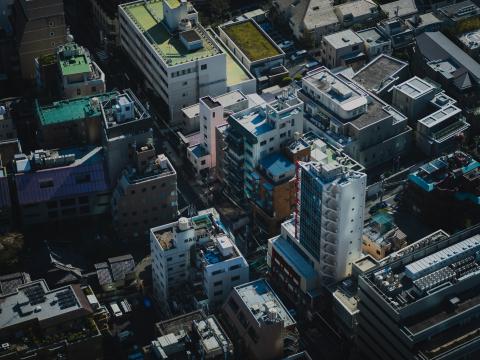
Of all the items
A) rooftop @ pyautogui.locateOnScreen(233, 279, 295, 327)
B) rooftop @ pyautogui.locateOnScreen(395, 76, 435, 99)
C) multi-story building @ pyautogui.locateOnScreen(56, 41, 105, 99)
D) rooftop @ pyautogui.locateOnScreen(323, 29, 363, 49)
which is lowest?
rooftop @ pyautogui.locateOnScreen(233, 279, 295, 327)

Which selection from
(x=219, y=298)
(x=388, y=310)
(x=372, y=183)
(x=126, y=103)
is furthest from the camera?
(x=372, y=183)

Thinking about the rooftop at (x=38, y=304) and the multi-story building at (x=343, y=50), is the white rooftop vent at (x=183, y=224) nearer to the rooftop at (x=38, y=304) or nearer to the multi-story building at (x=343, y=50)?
the rooftop at (x=38, y=304)

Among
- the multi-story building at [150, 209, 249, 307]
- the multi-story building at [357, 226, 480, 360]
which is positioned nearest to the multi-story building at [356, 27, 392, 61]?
the multi-story building at [150, 209, 249, 307]

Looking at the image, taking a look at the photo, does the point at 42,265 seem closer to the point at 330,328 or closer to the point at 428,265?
the point at 330,328

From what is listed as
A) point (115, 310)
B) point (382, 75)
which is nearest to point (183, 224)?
point (115, 310)

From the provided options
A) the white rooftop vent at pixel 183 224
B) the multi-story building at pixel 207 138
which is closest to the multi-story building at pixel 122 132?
the multi-story building at pixel 207 138

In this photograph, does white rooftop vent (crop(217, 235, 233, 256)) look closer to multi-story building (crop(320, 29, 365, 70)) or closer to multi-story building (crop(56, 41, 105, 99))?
multi-story building (crop(56, 41, 105, 99))

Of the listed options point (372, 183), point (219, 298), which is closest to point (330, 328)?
point (219, 298)
